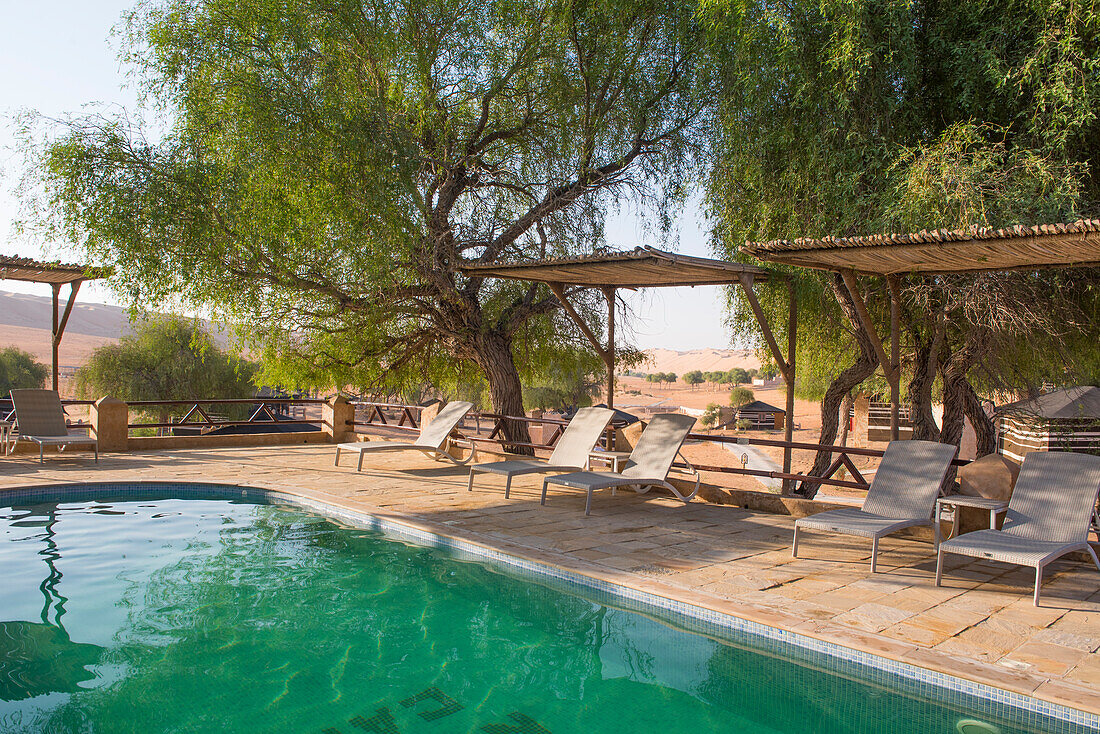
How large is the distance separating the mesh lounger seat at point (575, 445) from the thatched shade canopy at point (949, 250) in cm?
284

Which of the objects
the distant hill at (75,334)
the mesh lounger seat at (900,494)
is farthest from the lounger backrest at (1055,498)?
the distant hill at (75,334)

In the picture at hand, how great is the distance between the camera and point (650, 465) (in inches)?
295

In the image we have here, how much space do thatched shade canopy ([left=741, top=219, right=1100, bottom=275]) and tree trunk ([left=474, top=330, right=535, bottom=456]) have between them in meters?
6.46

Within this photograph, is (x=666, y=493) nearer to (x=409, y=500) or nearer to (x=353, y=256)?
(x=409, y=500)

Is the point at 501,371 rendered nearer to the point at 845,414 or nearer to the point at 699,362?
the point at 845,414

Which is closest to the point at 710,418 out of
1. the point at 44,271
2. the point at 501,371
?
the point at 501,371

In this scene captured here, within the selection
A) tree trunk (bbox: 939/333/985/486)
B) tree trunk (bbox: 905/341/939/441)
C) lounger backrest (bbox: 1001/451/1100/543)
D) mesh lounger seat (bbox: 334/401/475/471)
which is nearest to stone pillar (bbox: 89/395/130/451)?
mesh lounger seat (bbox: 334/401/475/471)

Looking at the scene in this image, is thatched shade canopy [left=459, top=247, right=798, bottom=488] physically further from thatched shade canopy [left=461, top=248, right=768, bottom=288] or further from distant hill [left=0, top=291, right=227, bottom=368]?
distant hill [left=0, top=291, right=227, bottom=368]

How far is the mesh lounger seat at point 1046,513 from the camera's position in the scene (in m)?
4.54

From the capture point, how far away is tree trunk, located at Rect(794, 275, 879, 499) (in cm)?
973

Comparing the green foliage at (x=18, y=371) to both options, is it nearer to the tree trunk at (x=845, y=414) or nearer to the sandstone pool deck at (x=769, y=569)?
the sandstone pool deck at (x=769, y=569)

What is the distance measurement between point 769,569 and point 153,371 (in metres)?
26.0

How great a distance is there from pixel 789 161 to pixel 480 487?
5388 millimetres

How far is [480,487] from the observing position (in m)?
8.45
